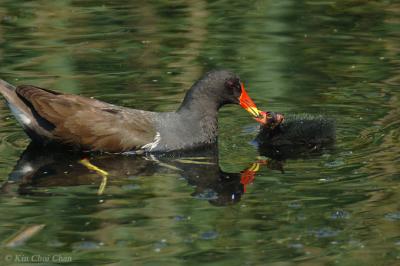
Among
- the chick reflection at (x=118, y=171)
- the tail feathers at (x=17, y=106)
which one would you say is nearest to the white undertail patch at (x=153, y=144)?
the chick reflection at (x=118, y=171)

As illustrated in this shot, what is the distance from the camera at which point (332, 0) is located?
1360 centimetres

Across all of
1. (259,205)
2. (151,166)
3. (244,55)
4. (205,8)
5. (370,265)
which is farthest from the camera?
(205,8)

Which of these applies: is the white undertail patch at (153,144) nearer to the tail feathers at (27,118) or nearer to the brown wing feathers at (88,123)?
the brown wing feathers at (88,123)

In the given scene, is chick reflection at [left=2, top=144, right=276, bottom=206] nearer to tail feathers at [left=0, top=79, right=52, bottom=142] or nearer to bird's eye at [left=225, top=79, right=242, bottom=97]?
tail feathers at [left=0, top=79, right=52, bottom=142]

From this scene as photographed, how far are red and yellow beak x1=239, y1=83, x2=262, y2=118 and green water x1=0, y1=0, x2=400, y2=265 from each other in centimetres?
20

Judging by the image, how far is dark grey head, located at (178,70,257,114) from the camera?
30.1 ft

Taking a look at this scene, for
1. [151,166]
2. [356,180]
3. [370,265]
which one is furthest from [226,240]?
[151,166]

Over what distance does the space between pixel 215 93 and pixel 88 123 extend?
116cm

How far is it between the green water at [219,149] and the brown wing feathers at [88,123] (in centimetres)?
16

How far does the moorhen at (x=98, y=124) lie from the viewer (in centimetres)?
875

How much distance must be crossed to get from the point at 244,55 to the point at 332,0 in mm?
2690

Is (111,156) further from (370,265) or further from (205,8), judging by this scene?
(205,8)

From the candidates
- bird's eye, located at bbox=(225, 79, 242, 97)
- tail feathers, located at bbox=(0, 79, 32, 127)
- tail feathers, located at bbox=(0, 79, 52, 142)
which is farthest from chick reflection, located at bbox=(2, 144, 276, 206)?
bird's eye, located at bbox=(225, 79, 242, 97)

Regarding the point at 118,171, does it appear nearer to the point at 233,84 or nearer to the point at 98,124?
the point at 98,124
